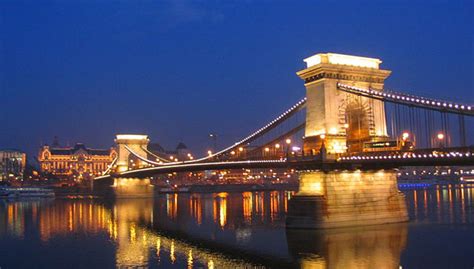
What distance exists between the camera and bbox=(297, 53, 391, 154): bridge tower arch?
141 feet

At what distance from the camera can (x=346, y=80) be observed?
43.7 m

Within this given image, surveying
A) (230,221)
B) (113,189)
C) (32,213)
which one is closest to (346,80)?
(230,221)

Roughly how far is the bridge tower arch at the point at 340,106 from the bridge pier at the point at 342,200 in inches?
105

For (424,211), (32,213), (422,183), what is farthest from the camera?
(422,183)

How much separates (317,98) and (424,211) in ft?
76.6

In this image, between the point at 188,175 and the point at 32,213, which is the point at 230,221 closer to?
the point at 32,213

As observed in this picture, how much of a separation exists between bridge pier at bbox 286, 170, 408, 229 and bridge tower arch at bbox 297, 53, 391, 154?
2678 millimetres

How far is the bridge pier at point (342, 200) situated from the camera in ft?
131

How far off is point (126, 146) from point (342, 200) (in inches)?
3282

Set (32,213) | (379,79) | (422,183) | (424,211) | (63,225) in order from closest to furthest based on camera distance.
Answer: (379,79), (63,225), (424,211), (32,213), (422,183)

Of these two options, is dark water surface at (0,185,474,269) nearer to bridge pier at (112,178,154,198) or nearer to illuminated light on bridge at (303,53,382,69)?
illuminated light on bridge at (303,53,382,69)

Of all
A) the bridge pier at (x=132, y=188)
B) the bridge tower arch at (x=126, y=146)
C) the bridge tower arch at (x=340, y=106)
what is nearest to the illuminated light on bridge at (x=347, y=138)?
the bridge tower arch at (x=340, y=106)

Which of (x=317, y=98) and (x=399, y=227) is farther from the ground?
(x=317, y=98)

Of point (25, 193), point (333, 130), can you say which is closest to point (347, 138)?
point (333, 130)
